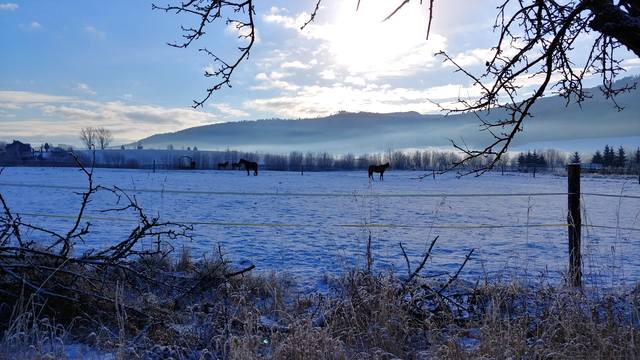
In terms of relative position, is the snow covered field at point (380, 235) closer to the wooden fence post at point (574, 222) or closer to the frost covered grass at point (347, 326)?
the wooden fence post at point (574, 222)

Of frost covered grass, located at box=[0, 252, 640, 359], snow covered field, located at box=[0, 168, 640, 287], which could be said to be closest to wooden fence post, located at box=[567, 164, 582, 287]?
snow covered field, located at box=[0, 168, 640, 287]

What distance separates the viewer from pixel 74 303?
455cm

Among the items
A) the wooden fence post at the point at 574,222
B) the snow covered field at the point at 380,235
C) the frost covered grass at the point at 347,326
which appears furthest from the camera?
the snow covered field at the point at 380,235

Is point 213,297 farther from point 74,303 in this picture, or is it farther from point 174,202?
point 174,202

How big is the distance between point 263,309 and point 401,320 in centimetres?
166

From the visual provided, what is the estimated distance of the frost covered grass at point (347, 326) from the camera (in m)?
3.59

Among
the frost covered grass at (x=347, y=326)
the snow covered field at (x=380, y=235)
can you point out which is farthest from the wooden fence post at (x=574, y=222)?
the frost covered grass at (x=347, y=326)

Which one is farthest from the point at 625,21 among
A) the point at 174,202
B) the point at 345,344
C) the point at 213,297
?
the point at 174,202

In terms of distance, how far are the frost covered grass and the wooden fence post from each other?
54 cm

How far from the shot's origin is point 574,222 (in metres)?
6.07

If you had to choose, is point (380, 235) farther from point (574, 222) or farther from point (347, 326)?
point (347, 326)

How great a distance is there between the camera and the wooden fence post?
18.9 feet

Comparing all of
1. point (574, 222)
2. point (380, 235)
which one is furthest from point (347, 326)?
point (380, 235)

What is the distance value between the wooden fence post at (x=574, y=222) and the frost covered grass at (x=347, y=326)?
1.76ft
